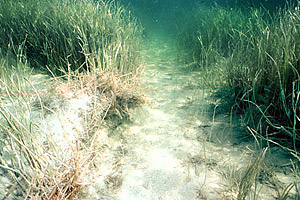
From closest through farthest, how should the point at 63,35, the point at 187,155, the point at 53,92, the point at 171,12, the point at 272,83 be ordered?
1. the point at 187,155
2. the point at 272,83
3. the point at 53,92
4. the point at 63,35
5. the point at 171,12

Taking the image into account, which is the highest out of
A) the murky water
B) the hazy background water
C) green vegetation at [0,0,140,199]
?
the hazy background water

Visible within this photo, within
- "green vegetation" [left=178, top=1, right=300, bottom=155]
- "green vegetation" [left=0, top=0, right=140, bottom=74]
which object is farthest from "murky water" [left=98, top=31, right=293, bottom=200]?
"green vegetation" [left=0, top=0, right=140, bottom=74]

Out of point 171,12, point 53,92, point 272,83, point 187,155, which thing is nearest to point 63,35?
point 53,92

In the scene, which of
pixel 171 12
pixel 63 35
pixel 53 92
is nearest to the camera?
pixel 53 92

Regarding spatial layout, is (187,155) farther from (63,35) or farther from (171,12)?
(171,12)

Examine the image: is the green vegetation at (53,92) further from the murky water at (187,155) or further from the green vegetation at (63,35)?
the murky water at (187,155)

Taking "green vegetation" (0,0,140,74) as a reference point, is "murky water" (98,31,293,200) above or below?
below

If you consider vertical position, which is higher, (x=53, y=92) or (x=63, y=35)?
(x=63, y=35)

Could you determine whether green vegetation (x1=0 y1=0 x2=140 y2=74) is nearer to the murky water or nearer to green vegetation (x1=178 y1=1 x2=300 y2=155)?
the murky water

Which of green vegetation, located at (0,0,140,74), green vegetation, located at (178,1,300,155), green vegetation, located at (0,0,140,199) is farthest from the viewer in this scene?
green vegetation, located at (0,0,140,74)

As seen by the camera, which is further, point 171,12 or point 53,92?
point 171,12

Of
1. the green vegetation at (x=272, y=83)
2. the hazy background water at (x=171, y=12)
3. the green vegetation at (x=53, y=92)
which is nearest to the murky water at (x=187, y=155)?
the green vegetation at (x=272, y=83)

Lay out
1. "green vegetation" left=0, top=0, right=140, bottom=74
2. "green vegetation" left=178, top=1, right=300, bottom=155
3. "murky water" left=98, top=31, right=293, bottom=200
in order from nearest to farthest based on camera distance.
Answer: "murky water" left=98, top=31, right=293, bottom=200, "green vegetation" left=178, top=1, right=300, bottom=155, "green vegetation" left=0, top=0, right=140, bottom=74

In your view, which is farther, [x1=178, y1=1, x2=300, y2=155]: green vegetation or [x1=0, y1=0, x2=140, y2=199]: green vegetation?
[x1=178, y1=1, x2=300, y2=155]: green vegetation
